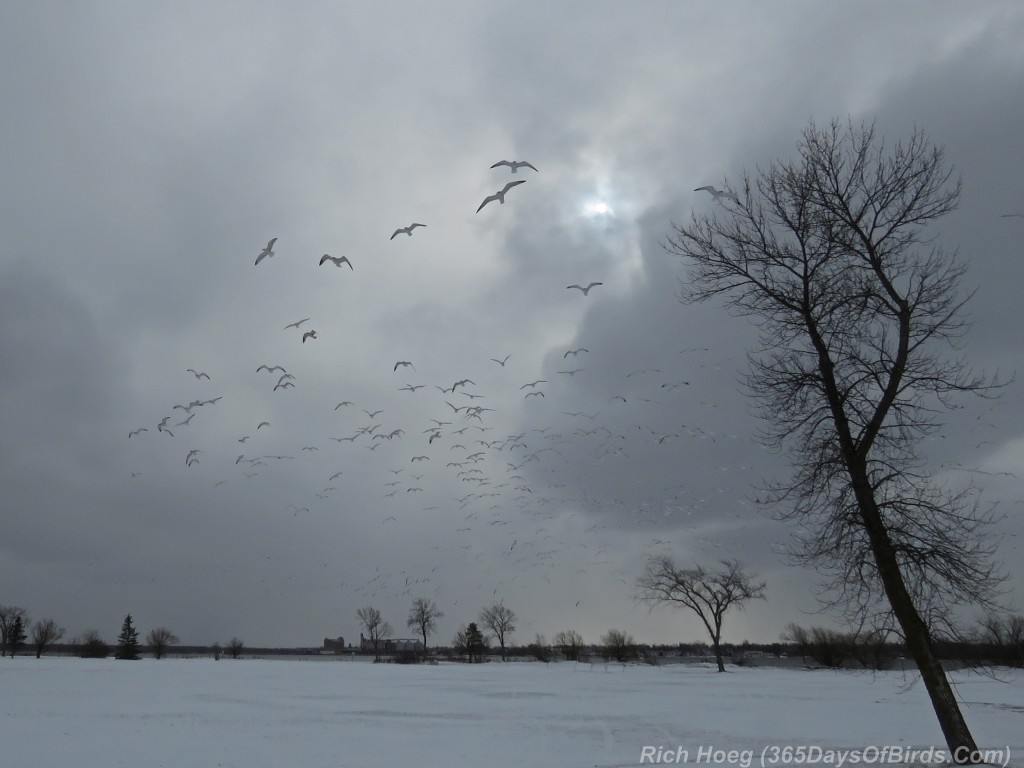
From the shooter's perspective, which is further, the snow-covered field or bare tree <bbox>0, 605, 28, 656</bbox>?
bare tree <bbox>0, 605, 28, 656</bbox>

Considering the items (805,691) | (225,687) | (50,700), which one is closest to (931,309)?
(805,691)

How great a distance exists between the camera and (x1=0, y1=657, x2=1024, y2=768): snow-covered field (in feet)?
54.8

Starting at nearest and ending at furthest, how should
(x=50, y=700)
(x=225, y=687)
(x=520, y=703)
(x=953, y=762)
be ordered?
(x=953, y=762)
(x=50, y=700)
(x=520, y=703)
(x=225, y=687)

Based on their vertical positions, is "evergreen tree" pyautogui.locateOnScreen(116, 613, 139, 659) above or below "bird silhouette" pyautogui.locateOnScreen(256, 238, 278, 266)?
below

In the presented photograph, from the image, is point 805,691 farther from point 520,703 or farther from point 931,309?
point 931,309

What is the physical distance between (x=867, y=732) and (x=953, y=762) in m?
8.11

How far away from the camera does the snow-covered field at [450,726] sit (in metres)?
16.7

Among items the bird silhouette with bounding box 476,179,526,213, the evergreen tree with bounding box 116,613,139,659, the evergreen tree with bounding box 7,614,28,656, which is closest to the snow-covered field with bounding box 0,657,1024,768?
the bird silhouette with bounding box 476,179,526,213

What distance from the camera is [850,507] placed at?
15539mm

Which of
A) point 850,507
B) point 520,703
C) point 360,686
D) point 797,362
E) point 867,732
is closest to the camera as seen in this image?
point 850,507

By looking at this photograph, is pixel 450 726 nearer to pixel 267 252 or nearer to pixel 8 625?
pixel 267 252

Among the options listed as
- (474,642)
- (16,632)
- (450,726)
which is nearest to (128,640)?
(16,632)

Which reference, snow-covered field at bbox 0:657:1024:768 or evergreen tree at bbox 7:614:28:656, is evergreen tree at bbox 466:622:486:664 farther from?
snow-covered field at bbox 0:657:1024:768

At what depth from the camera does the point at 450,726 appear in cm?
2212
